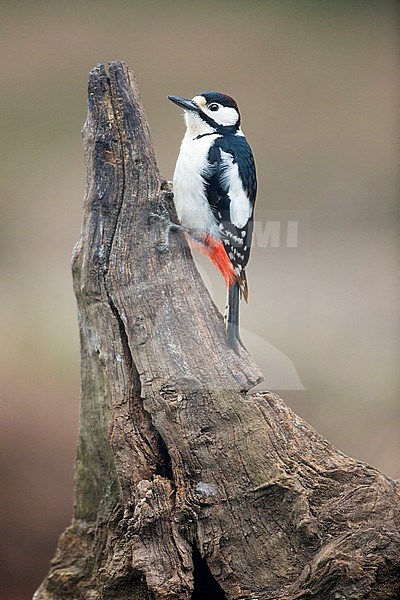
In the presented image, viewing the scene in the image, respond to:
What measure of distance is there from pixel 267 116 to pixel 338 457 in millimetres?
1125

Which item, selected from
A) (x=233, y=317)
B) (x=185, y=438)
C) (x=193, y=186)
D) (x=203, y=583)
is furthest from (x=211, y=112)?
(x=203, y=583)

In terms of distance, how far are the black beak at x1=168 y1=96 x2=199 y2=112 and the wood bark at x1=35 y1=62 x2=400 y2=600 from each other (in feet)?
0.40

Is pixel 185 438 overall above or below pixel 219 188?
below

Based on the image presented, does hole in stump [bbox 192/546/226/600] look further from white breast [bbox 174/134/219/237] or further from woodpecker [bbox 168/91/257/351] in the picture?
white breast [bbox 174/134/219/237]

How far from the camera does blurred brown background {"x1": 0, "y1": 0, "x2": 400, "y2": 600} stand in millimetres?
2205

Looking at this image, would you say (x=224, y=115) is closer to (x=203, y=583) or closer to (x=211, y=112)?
(x=211, y=112)

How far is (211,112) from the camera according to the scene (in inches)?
86.6

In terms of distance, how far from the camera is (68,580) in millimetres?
2469

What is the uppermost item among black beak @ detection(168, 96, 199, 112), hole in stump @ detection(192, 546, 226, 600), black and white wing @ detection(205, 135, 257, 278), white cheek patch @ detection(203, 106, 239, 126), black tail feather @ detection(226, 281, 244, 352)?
black beak @ detection(168, 96, 199, 112)

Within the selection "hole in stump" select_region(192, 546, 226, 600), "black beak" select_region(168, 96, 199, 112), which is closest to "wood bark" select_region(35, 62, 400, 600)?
"hole in stump" select_region(192, 546, 226, 600)

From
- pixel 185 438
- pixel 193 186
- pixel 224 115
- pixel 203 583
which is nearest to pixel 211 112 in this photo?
pixel 224 115

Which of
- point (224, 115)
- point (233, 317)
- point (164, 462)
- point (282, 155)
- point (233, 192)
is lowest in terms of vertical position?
point (164, 462)

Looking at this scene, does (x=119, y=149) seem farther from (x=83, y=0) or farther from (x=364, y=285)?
(x=364, y=285)

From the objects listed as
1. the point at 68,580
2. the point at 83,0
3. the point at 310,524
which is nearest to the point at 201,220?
the point at 83,0
